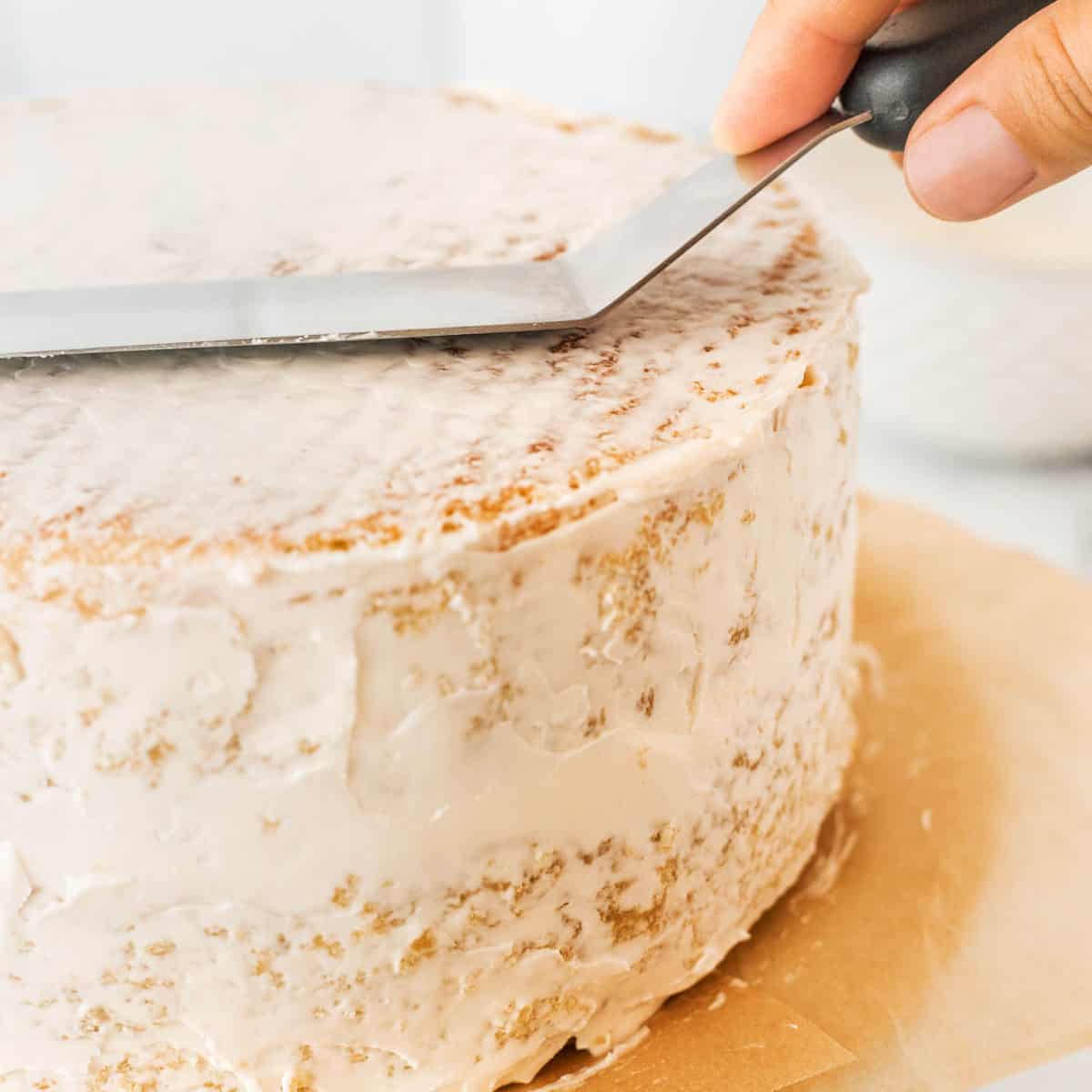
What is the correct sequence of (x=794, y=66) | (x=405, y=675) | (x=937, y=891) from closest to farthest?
(x=405, y=675) → (x=794, y=66) → (x=937, y=891)

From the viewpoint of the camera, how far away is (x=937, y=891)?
3.55 feet

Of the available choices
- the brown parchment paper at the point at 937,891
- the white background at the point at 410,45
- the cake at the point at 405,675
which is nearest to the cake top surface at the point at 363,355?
the cake at the point at 405,675

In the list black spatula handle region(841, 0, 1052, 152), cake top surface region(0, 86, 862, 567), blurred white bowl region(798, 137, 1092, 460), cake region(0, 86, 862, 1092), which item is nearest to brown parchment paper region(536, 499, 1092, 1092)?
cake region(0, 86, 862, 1092)

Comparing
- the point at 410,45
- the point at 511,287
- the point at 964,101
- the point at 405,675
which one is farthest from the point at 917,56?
the point at 410,45

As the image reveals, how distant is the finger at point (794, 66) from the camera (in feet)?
3.18

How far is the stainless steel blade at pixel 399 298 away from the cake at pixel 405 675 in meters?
0.03

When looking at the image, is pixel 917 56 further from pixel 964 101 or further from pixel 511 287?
pixel 511 287

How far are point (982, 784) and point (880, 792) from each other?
8cm

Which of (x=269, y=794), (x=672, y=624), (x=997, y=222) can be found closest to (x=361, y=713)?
(x=269, y=794)

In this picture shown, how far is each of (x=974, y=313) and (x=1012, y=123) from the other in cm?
70

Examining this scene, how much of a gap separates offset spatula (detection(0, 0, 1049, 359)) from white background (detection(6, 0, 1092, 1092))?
69.5 inches

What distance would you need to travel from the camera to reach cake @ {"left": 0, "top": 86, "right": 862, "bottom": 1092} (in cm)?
74

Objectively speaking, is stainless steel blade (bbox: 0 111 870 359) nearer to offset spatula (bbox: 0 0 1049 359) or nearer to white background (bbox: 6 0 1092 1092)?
offset spatula (bbox: 0 0 1049 359)

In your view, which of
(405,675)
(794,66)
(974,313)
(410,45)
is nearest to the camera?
(405,675)
